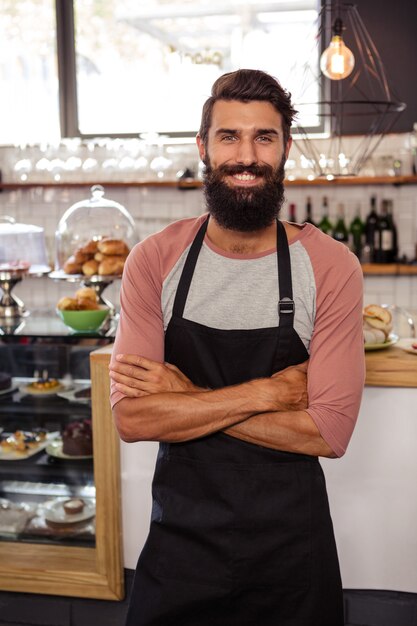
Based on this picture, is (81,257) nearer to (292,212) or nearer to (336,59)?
(336,59)

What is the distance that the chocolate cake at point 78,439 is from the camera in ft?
8.59

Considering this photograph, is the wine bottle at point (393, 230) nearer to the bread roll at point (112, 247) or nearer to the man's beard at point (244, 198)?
→ the bread roll at point (112, 247)

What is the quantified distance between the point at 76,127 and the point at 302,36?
69.4 inches

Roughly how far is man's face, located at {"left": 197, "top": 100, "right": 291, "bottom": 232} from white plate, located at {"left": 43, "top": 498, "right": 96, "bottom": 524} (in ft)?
4.51

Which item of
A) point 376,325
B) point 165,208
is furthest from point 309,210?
point 376,325

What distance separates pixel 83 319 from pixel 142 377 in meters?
0.95

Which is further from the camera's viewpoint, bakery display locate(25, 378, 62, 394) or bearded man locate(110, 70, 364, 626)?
bakery display locate(25, 378, 62, 394)

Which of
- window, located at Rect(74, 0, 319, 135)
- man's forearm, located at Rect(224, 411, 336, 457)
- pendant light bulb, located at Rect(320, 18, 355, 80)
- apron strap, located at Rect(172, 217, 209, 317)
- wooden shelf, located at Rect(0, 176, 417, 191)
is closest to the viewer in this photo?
man's forearm, located at Rect(224, 411, 336, 457)

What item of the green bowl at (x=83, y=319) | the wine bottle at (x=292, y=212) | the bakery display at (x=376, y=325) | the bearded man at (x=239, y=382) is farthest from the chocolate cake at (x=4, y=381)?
the wine bottle at (x=292, y=212)

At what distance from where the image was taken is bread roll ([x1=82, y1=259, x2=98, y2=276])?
2734mm

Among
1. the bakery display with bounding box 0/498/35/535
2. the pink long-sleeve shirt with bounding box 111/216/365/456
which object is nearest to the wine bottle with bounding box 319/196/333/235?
the bakery display with bounding box 0/498/35/535

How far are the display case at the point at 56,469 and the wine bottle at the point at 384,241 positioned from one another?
2.95m

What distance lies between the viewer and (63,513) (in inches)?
106

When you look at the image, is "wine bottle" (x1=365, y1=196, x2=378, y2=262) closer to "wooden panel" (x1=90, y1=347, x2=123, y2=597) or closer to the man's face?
"wooden panel" (x1=90, y1=347, x2=123, y2=597)
